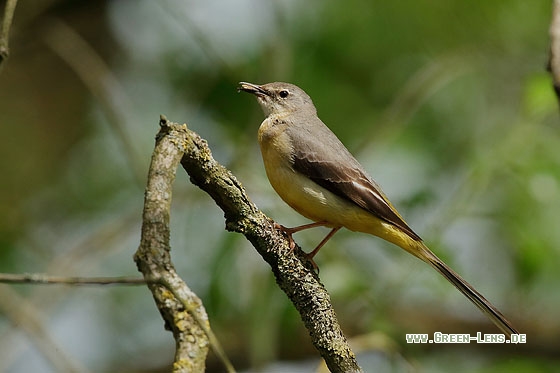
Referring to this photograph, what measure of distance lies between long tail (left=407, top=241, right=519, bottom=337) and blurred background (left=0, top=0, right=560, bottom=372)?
0.73 m

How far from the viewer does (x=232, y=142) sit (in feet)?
28.5

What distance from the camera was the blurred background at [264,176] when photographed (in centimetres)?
701

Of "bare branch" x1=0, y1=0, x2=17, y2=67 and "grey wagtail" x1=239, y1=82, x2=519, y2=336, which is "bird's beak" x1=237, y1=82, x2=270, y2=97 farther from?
"bare branch" x1=0, y1=0, x2=17, y2=67

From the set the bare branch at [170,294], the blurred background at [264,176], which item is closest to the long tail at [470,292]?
the blurred background at [264,176]

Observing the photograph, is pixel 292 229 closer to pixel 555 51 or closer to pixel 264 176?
pixel 555 51

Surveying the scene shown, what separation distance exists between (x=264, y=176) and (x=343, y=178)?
184cm

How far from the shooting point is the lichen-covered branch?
11.1 feet

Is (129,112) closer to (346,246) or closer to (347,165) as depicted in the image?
(346,246)

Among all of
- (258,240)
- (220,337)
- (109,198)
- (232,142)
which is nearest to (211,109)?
(232,142)

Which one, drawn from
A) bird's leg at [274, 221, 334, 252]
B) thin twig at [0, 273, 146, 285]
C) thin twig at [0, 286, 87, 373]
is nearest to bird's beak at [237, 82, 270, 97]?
bird's leg at [274, 221, 334, 252]

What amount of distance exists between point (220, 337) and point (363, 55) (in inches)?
191

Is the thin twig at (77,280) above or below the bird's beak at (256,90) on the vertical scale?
below

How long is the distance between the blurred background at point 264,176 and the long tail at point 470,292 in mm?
730

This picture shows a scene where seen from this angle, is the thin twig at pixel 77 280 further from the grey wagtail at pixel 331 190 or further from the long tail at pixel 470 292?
the long tail at pixel 470 292
